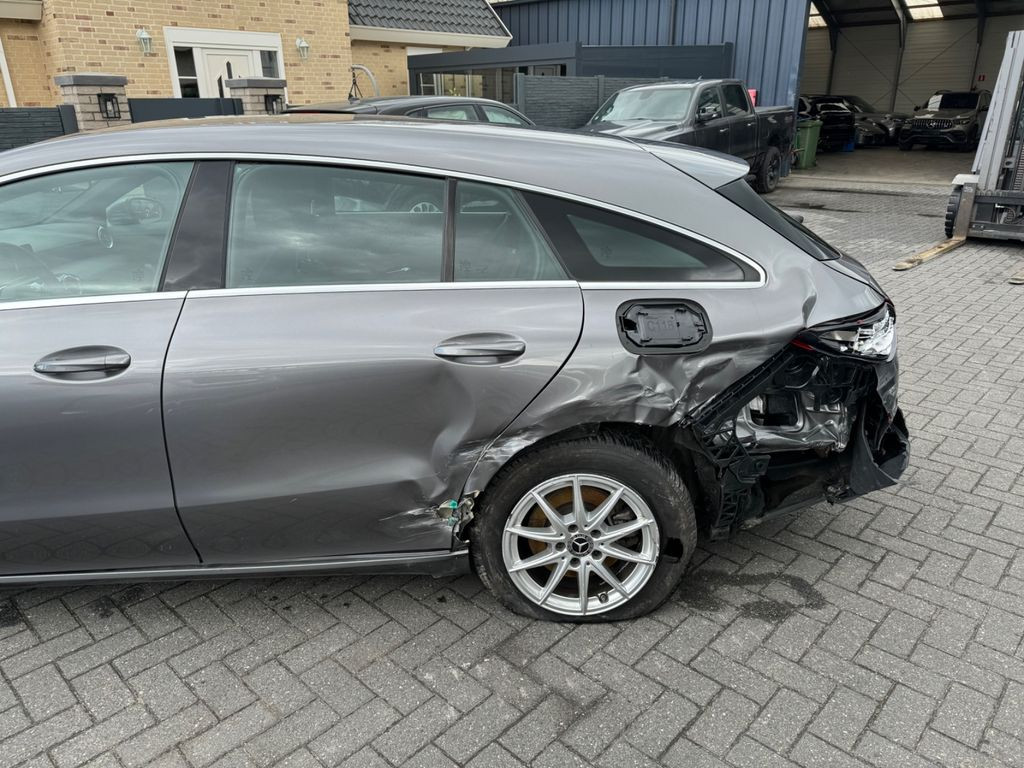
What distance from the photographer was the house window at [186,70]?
12.5m

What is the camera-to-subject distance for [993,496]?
3.65 m

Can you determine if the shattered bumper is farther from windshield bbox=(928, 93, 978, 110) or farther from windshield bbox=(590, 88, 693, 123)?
windshield bbox=(928, 93, 978, 110)

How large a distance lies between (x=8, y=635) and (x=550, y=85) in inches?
516

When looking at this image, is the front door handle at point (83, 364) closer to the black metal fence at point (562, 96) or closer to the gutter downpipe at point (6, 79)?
the gutter downpipe at point (6, 79)

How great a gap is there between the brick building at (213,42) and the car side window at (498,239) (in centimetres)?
996

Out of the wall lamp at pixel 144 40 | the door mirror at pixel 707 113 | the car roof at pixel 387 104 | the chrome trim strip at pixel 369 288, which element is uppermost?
the wall lamp at pixel 144 40

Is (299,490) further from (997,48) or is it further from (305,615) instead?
(997,48)

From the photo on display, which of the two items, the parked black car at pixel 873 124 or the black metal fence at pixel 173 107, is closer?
the black metal fence at pixel 173 107

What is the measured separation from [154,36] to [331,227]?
11762mm

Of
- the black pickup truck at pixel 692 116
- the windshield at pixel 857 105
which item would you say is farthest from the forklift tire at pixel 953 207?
the windshield at pixel 857 105

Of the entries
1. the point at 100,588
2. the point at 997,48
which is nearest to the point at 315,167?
the point at 100,588

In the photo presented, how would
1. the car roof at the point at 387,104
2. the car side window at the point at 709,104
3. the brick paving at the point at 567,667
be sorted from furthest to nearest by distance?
the car side window at the point at 709,104 < the car roof at the point at 387,104 < the brick paving at the point at 567,667

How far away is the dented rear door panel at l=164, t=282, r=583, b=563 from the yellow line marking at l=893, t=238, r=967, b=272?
729 cm

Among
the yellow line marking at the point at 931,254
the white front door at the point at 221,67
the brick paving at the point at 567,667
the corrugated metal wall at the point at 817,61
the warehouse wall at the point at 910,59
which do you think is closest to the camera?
the brick paving at the point at 567,667
